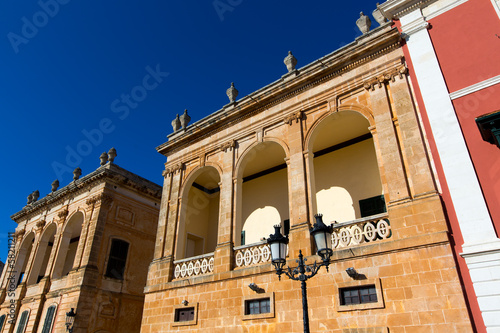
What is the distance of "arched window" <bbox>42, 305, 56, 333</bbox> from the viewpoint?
17391 mm

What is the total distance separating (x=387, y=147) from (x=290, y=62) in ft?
17.5

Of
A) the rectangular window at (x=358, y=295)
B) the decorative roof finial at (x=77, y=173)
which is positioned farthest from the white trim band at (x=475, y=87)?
the decorative roof finial at (x=77, y=173)

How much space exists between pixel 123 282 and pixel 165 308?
23.4ft

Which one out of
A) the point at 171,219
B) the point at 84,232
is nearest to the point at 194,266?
the point at 171,219

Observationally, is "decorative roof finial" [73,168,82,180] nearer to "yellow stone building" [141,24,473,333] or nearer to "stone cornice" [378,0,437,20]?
"yellow stone building" [141,24,473,333]

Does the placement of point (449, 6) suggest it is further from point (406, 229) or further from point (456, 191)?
A: point (406, 229)

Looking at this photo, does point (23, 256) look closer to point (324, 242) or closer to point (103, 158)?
point (103, 158)

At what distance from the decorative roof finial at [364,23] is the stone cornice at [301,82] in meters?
0.57

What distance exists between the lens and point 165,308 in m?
12.5

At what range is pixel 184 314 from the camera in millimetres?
12008

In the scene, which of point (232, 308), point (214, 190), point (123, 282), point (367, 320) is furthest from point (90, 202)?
point (367, 320)

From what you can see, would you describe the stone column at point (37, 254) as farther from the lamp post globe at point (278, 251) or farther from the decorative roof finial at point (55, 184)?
the lamp post globe at point (278, 251)

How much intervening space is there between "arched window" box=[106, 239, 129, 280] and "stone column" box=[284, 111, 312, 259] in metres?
11.6

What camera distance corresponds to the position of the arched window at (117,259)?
60.7 feet
